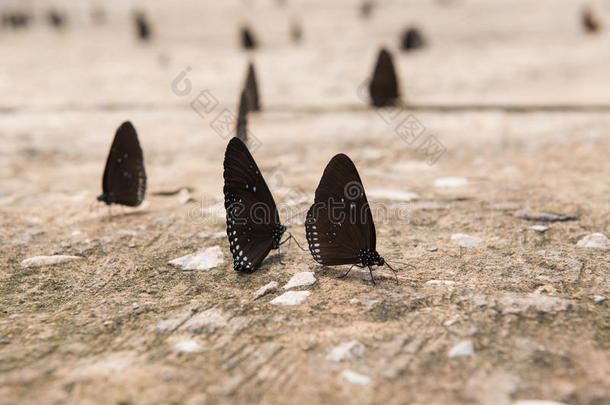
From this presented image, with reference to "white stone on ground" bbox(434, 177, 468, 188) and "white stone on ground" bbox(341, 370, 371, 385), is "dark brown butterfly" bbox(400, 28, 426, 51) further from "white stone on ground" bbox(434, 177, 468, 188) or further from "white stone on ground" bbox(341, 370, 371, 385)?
"white stone on ground" bbox(341, 370, 371, 385)

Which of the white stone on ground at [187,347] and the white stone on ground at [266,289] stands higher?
the white stone on ground at [266,289]

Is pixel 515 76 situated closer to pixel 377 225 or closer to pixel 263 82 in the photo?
pixel 263 82

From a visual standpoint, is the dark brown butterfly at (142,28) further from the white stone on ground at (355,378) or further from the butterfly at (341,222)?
the white stone on ground at (355,378)

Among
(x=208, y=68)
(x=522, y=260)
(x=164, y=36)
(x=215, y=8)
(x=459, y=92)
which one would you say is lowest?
(x=522, y=260)

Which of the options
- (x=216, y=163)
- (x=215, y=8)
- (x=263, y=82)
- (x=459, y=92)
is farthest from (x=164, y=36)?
(x=216, y=163)

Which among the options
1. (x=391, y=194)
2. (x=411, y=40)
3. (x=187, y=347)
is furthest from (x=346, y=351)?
(x=411, y=40)

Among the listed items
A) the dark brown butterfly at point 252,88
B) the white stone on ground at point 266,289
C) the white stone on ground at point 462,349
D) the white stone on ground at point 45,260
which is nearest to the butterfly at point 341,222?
the white stone on ground at point 266,289
